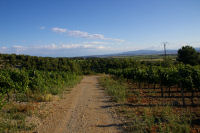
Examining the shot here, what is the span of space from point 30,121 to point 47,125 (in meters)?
0.83

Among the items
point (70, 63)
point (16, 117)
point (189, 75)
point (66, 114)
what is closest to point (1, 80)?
point (16, 117)

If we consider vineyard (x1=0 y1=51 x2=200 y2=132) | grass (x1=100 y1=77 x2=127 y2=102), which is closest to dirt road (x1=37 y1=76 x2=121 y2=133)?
vineyard (x1=0 y1=51 x2=200 y2=132)

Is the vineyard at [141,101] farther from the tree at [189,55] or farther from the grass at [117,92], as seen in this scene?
the tree at [189,55]

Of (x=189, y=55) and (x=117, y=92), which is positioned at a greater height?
(x=189, y=55)

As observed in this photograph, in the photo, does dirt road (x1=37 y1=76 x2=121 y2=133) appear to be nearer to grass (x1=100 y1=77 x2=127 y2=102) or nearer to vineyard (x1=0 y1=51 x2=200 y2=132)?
vineyard (x1=0 y1=51 x2=200 y2=132)

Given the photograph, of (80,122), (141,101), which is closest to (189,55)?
(141,101)

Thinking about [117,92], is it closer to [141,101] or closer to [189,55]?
[141,101]

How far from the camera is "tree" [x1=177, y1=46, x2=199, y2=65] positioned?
119ft

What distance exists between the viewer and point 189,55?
3669 centimetres

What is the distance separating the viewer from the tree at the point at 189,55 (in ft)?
119

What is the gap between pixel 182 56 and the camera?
127 ft

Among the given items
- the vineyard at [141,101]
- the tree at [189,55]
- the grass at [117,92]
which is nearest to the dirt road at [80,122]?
the vineyard at [141,101]

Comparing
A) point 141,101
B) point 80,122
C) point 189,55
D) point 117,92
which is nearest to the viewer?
point 80,122

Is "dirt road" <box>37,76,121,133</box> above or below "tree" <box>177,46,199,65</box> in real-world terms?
below
